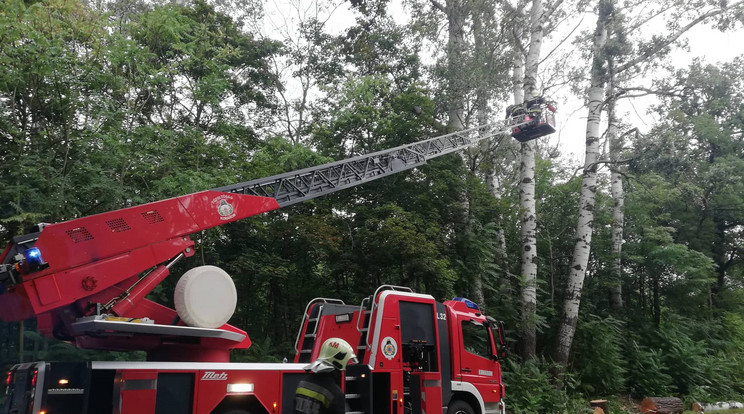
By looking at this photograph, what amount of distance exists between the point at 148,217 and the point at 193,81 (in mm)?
11352

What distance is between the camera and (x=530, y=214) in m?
16.5

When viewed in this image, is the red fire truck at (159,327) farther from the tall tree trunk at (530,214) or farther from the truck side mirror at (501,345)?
the tall tree trunk at (530,214)

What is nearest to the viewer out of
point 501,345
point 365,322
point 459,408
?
point 365,322

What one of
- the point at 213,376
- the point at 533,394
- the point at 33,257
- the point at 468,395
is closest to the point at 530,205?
the point at 533,394

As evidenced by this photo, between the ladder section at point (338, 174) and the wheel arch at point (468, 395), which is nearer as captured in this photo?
the ladder section at point (338, 174)

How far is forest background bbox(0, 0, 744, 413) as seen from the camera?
10.7 metres

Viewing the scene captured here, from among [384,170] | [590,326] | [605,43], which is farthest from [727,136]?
[384,170]

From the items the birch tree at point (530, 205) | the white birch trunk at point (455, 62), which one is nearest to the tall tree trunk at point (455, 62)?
the white birch trunk at point (455, 62)

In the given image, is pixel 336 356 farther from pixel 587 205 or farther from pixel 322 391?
pixel 587 205

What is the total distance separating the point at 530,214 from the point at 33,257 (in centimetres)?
1416

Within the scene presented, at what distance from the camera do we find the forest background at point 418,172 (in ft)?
35.1

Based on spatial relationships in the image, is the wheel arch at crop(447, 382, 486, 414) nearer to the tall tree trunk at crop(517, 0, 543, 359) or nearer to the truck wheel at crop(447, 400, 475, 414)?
the truck wheel at crop(447, 400, 475, 414)

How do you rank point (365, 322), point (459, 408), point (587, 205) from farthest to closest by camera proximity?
1. point (587, 205)
2. point (459, 408)
3. point (365, 322)

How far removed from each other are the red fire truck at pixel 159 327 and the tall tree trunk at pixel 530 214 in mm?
7894
